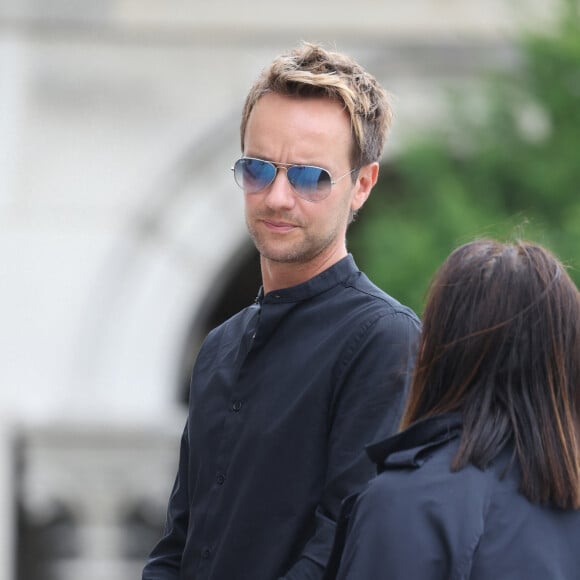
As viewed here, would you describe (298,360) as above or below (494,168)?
above

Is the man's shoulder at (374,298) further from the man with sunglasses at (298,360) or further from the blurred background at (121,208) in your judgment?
the blurred background at (121,208)

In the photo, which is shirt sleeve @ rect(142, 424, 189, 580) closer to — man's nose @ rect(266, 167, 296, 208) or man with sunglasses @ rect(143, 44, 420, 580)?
man with sunglasses @ rect(143, 44, 420, 580)

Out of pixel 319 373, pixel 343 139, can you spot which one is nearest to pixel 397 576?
pixel 319 373

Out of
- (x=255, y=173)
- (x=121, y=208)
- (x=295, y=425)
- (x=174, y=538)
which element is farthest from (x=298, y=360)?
(x=121, y=208)

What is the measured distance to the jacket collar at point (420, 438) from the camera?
84.2 inches

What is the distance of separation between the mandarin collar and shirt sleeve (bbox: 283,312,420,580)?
0.15 m

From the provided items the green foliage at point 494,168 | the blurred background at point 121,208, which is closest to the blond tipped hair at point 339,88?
the green foliage at point 494,168

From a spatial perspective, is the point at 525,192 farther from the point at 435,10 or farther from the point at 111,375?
the point at 111,375

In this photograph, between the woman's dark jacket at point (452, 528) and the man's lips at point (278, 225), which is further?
the man's lips at point (278, 225)

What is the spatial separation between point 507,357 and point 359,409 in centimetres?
34

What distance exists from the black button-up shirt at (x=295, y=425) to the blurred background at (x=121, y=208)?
5.95m

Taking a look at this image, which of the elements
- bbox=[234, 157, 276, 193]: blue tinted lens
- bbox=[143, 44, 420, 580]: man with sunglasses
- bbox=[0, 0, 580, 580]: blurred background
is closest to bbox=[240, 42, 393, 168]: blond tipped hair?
bbox=[143, 44, 420, 580]: man with sunglasses

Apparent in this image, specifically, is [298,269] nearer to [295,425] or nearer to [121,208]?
[295,425]

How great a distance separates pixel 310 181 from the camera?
2520mm
